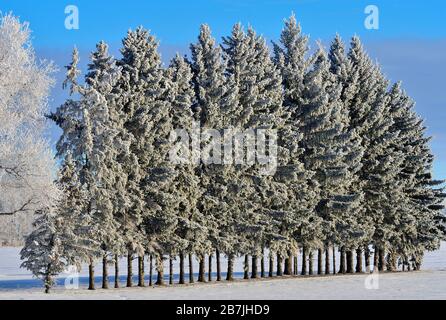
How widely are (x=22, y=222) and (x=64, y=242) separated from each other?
3143 mm

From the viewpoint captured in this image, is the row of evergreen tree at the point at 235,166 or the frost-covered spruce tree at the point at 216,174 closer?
the row of evergreen tree at the point at 235,166

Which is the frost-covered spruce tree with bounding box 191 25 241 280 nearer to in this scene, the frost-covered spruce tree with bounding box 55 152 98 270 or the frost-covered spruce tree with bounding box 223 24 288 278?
the frost-covered spruce tree with bounding box 223 24 288 278


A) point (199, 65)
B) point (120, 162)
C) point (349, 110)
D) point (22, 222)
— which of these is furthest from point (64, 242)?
point (349, 110)

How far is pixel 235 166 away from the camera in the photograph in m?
44.4

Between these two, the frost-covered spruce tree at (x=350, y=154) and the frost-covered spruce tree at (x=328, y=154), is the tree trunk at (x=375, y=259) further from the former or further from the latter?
the frost-covered spruce tree at (x=328, y=154)

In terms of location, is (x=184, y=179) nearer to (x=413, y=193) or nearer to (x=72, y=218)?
(x=72, y=218)

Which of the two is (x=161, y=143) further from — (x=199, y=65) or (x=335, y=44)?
(x=335, y=44)

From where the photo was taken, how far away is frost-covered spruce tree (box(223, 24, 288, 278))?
146ft

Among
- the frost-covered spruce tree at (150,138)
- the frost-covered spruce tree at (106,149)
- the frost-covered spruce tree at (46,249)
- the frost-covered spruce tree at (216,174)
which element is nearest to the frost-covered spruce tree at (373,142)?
the frost-covered spruce tree at (216,174)

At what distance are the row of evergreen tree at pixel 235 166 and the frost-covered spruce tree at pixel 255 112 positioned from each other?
0.33 feet

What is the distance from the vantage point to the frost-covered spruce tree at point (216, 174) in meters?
43.0

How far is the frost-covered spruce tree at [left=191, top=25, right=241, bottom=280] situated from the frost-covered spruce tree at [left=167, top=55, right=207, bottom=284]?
0.68 metres

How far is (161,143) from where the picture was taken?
4128cm
